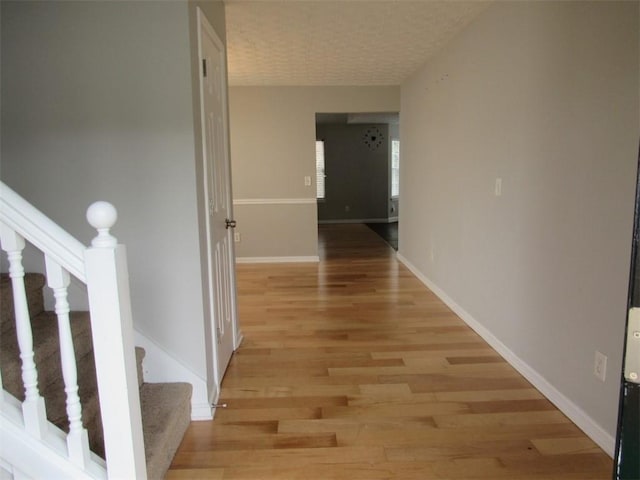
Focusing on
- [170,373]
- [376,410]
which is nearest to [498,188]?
[376,410]

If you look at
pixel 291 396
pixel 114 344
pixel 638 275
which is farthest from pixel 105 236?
pixel 291 396

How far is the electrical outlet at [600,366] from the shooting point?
6.38 ft

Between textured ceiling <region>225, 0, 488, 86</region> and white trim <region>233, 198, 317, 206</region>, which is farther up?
textured ceiling <region>225, 0, 488, 86</region>

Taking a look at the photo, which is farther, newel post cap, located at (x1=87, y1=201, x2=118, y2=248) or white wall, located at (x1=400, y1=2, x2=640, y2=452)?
white wall, located at (x1=400, y1=2, x2=640, y2=452)

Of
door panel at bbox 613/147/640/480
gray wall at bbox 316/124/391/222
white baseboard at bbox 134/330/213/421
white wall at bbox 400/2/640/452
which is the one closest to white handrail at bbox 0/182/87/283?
white baseboard at bbox 134/330/213/421

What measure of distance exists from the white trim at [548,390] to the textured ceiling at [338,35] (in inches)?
90.5

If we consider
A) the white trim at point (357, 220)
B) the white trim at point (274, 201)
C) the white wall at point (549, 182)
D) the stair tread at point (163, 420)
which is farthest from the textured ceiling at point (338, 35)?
the white trim at point (357, 220)

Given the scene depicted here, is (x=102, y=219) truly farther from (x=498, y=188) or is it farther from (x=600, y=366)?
(x=498, y=188)

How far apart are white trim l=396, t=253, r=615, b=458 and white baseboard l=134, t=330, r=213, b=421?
6.01 feet

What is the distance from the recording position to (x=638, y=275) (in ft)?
2.93

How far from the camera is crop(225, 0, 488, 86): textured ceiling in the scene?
2.99 meters

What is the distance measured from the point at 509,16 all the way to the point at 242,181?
3.90 metres

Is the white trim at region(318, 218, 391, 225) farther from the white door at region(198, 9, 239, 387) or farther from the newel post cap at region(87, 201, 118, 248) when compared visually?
the newel post cap at region(87, 201, 118, 248)

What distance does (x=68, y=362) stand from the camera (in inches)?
49.1
